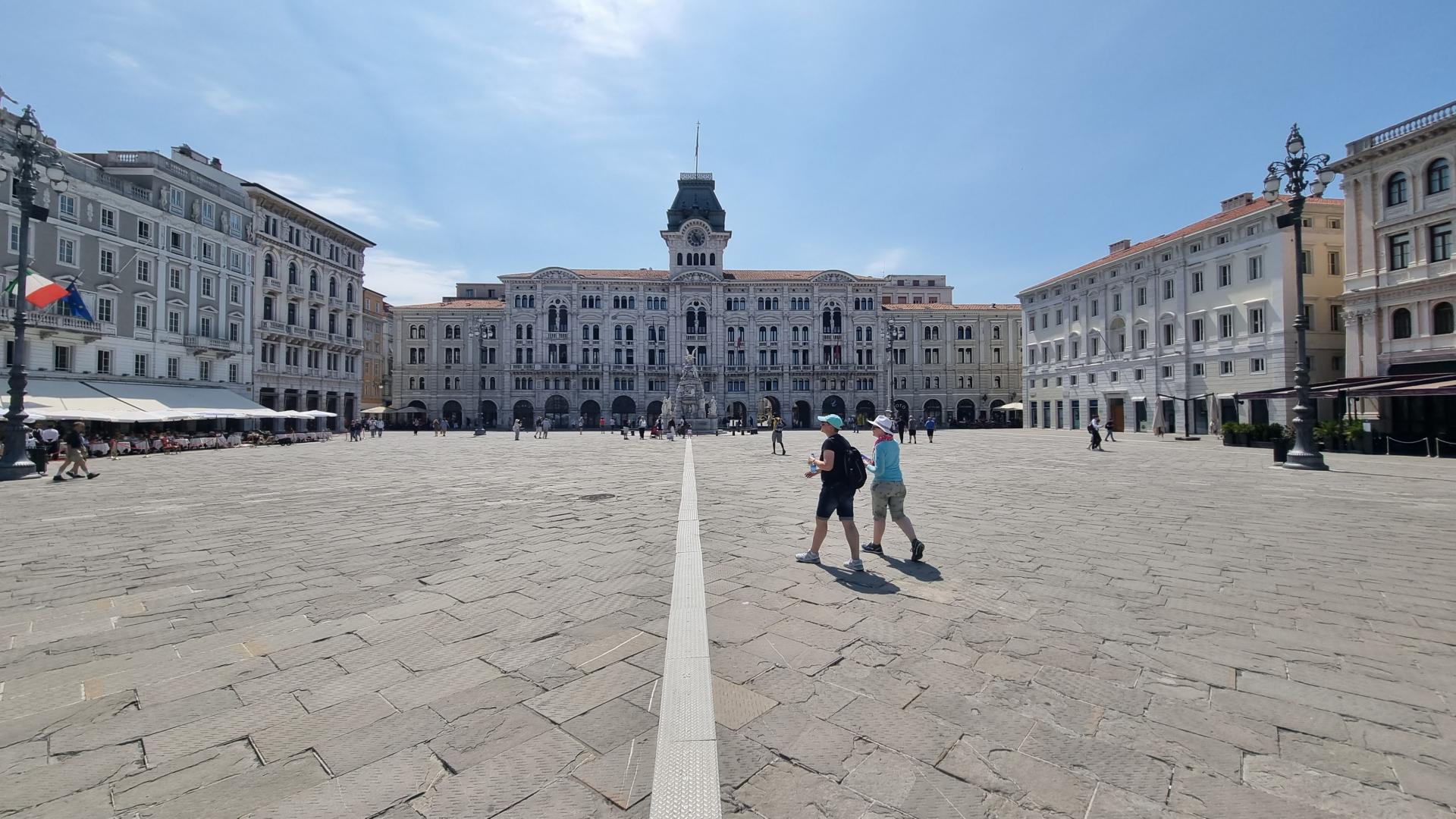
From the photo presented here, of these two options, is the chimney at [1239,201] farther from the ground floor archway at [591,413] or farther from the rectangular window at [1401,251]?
the ground floor archway at [591,413]

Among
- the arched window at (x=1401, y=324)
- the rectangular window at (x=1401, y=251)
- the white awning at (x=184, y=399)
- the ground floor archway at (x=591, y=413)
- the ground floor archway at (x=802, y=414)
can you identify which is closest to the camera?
the rectangular window at (x=1401, y=251)

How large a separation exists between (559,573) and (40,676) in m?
3.28

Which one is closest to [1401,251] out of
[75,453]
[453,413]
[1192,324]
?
[1192,324]

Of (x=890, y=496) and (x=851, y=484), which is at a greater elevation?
(x=851, y=484)

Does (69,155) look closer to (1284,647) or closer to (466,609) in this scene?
(466,609)

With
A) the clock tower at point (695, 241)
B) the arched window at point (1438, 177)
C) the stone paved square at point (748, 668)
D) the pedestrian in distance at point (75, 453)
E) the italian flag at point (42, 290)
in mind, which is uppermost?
the clock tower at point (695, 241)

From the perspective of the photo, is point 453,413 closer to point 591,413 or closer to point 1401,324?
point 591,413

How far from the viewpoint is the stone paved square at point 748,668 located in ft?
7.98

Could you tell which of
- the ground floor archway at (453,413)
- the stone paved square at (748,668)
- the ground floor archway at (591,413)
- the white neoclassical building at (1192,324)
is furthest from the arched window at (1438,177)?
the ground floor archway at (453,413)

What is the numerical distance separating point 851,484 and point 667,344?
55.2m

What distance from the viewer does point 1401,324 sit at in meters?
24.5

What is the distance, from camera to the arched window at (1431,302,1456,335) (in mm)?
22672

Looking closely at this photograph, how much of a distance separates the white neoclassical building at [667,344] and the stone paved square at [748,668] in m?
51.9

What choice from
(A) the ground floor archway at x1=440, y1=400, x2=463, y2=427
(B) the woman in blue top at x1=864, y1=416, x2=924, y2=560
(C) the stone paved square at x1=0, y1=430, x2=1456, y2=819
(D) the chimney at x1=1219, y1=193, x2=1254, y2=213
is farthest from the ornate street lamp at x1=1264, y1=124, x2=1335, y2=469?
(A) the ground floor archway at x1=440, y1=400, x2=463, y2=427
